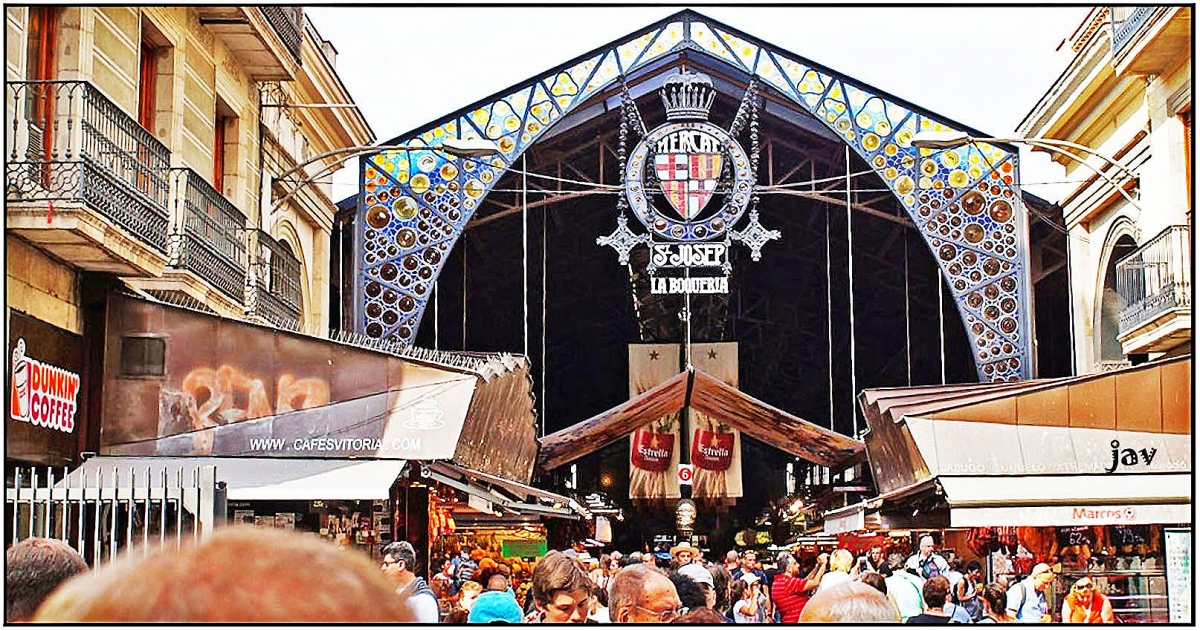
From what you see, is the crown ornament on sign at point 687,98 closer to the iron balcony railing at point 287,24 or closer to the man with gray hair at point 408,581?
the iron balcony railing at point 287,24

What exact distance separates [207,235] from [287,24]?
4.45 metres

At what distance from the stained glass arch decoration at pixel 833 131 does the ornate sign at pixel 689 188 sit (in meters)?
0.97

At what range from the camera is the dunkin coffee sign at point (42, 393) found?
13602mm

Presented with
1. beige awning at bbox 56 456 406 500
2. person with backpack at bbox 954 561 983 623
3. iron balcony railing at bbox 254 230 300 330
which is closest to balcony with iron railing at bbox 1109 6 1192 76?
person with backpack at bbox 954 561 983 623

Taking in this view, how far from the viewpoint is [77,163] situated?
12711 mm

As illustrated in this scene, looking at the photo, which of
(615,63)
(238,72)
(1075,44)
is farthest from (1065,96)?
(238,72)

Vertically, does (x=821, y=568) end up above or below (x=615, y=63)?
below

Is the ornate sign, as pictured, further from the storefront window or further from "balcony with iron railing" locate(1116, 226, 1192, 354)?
the storefront window

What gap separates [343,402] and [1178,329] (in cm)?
903

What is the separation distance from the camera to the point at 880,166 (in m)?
25.1

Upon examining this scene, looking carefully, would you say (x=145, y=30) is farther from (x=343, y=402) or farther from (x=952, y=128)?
(x=952, y=128)

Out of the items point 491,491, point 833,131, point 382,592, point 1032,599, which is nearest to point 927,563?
point 1032,599

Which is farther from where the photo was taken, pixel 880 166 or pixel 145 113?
pixel 880 166

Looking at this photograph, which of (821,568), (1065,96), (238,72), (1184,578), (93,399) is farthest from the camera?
(1065,96)
